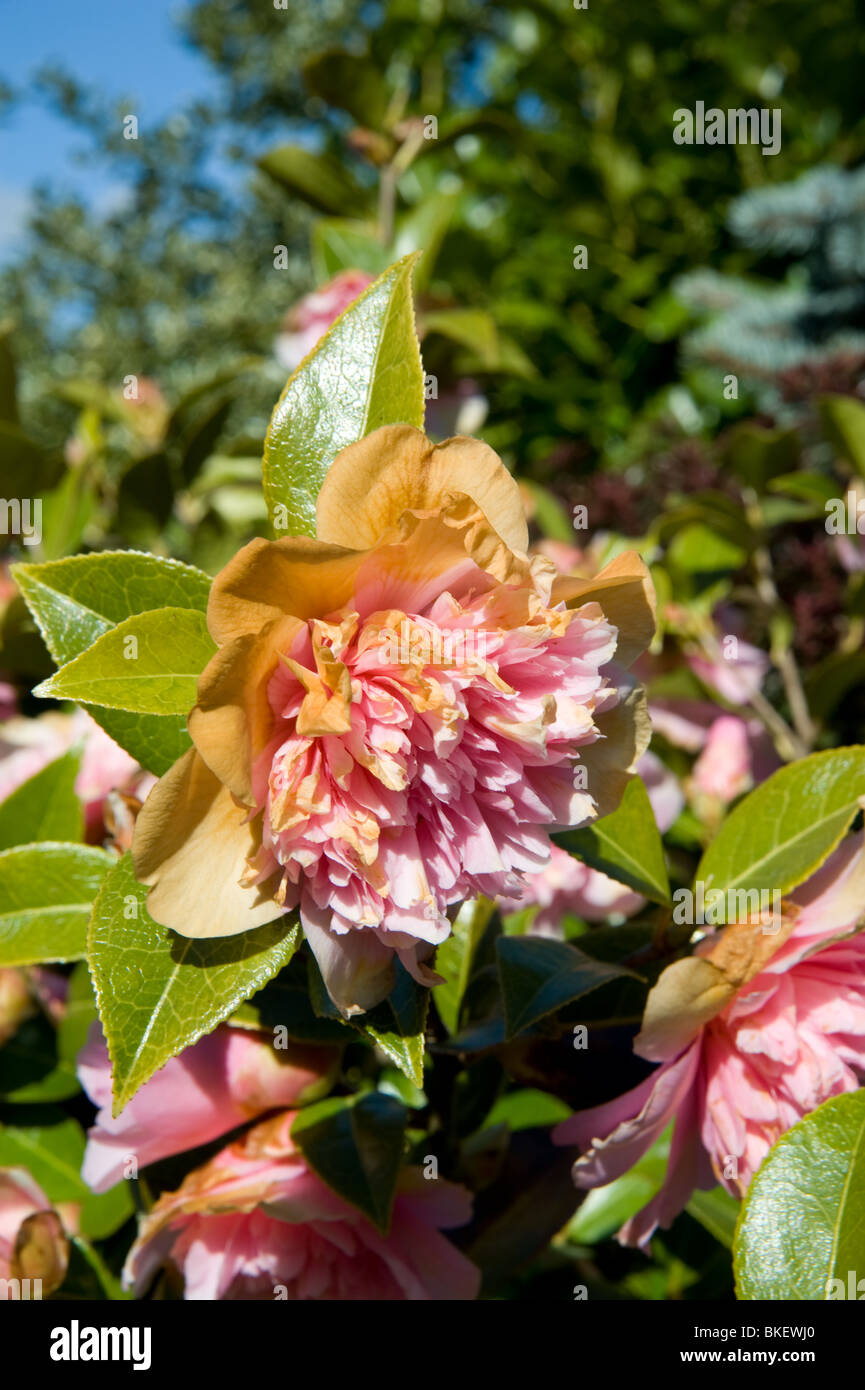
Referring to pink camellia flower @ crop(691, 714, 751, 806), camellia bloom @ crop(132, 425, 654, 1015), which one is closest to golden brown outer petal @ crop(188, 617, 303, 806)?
camellia bloom @ crop(132, 425, 654, 1015)

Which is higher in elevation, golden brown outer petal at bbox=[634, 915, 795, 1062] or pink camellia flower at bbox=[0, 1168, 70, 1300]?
golden brown outer petal at bbox=[634, 915, 795, 1062]

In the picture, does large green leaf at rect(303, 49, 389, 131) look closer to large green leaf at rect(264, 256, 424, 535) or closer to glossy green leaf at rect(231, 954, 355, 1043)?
large green leaf at rect(264, 256, 424, 535)

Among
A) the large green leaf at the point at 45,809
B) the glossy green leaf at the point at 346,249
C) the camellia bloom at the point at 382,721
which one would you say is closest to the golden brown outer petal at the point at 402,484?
the camellia bloom at the point at 382,721

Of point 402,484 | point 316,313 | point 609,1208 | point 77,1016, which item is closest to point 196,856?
point 402,484

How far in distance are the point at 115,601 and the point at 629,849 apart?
35 centimetres

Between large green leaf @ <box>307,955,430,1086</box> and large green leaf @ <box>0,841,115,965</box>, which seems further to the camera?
large green leaf @ <box>0,841,115,965</box>

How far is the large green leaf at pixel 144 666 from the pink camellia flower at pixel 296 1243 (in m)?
0.31

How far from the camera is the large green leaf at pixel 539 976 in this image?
59 centimetres

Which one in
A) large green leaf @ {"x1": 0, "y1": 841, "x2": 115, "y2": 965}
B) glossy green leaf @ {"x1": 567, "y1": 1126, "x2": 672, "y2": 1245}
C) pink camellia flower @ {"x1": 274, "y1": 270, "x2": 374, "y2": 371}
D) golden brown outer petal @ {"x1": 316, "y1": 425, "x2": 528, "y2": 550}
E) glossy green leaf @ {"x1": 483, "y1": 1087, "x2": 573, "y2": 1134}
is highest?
pink camellia flower @ {"x1": 274, "y1": 270, "x2": 374, "y2": 371}

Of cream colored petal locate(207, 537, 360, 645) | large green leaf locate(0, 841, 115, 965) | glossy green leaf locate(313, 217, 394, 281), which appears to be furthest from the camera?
glossy green leaf locate(313, 217, 394, 281)

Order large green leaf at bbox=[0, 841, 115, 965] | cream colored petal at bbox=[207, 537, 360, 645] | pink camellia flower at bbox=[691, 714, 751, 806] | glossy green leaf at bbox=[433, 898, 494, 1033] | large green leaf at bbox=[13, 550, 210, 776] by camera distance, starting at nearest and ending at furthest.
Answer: cream colored petal at bbox=[207, 537, 360, 645] → large green leaf at bbox=[13, 550, 210, 776] → large green leaf at bbox=[0, 841, 115, 965] → glossy green leaf at bbox=[433, 898, 494, 1033] → pink camellia flower at bbox=[691, 714, 751, 806]

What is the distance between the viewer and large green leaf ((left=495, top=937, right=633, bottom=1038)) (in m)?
0.59

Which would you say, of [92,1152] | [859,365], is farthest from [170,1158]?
[859,365]
